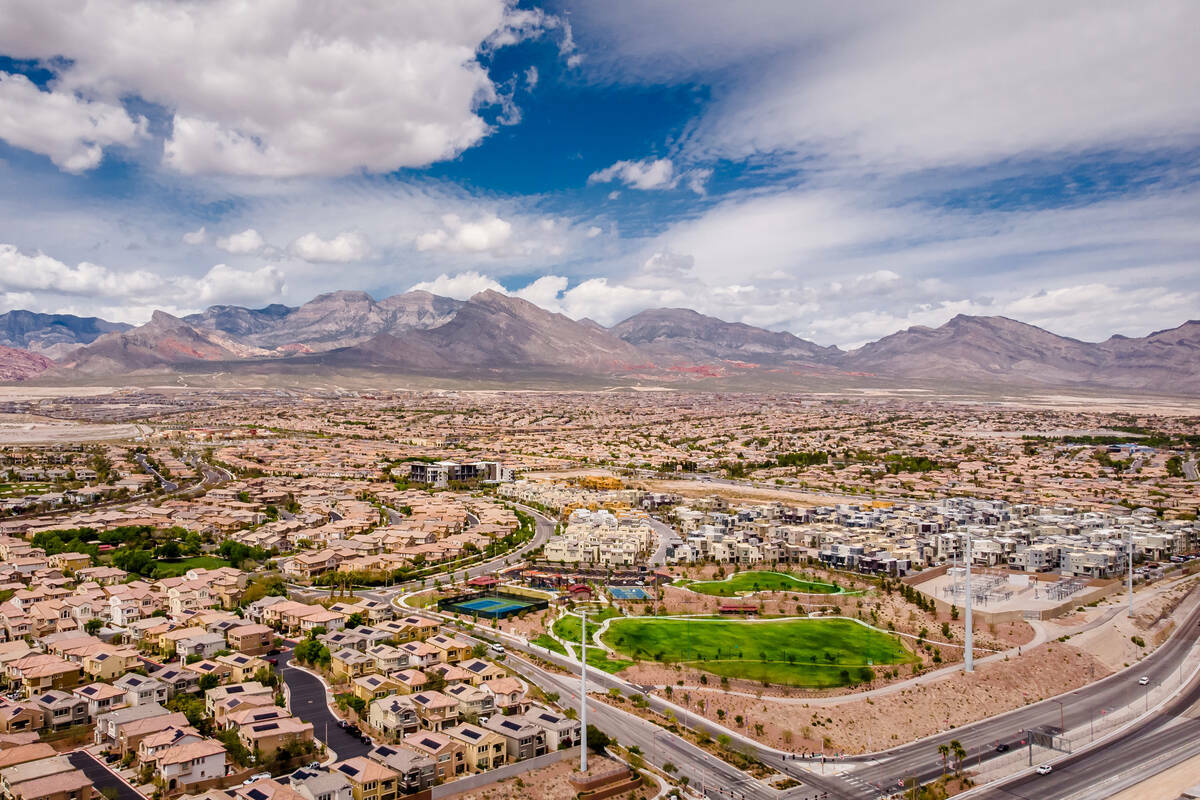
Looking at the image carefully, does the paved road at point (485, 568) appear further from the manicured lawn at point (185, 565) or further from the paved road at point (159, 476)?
the paved road at point (159, 476)

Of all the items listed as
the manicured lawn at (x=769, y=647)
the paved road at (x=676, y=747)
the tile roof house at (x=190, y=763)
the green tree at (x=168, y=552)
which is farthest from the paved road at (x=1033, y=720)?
the green tree at (x=168, y=552)

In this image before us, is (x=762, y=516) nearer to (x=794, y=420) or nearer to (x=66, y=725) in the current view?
(x=66, y=725)

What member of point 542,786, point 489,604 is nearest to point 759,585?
point 489,604

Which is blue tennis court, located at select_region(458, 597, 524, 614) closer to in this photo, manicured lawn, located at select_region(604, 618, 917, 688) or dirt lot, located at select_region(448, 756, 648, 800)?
manicured lawn, located at select_region(604, 618, 917, 688)

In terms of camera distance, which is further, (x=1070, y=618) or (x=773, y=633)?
(x=1070, y=618)

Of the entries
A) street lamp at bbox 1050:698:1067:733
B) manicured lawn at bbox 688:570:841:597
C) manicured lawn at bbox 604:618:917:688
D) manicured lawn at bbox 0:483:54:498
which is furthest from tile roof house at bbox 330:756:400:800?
manicured lawn at bbox 0:483:54:498

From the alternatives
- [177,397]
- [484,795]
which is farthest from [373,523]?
[177,397]

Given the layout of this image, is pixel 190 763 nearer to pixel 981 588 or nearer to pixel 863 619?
pixel 863 619
